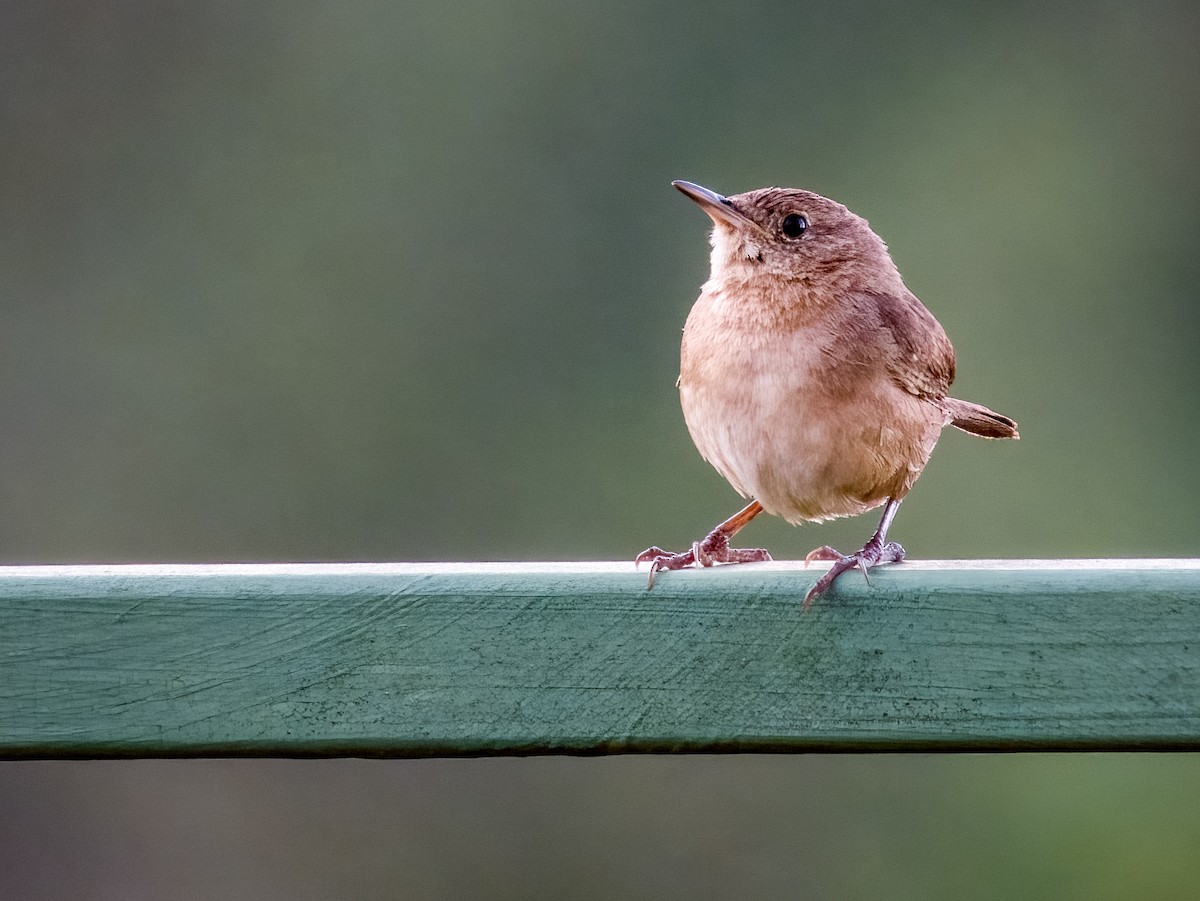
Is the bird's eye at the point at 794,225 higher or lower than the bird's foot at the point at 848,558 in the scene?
higher

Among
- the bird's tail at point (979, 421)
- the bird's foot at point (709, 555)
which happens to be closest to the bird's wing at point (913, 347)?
the bird's tail at point (979, 421)

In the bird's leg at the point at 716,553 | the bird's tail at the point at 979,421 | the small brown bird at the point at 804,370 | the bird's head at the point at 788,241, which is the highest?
the bird's head at the point at 788,241

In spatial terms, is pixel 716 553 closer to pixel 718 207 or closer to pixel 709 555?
pixel 709 555

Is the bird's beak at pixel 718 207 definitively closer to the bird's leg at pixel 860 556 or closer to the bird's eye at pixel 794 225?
the bird's eye at pixel 794 225

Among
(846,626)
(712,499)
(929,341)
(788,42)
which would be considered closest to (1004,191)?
(788,42)

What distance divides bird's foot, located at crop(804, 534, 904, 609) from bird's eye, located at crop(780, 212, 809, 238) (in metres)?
0.73

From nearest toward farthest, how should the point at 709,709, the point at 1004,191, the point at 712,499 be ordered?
the point at 709,709 → the point at 712,499 → the point at 1004,191

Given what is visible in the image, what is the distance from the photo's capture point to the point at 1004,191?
783 cm

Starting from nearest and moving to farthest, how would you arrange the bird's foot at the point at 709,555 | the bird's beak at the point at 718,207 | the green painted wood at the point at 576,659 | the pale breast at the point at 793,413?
the green painted wood at the point at 576,659 < the bird's foot at the point at 709,555 < the pale breast at the point at 793,413 < the bird's beak at the point at 718,207

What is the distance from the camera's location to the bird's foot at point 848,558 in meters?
2.23

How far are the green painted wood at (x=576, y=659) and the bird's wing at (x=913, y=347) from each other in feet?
3.63

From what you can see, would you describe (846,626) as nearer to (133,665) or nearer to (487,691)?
(487,691)

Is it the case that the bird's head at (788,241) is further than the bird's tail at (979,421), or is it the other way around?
the bird's tail at (979,421)

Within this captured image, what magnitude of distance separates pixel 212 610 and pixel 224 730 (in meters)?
0.17
